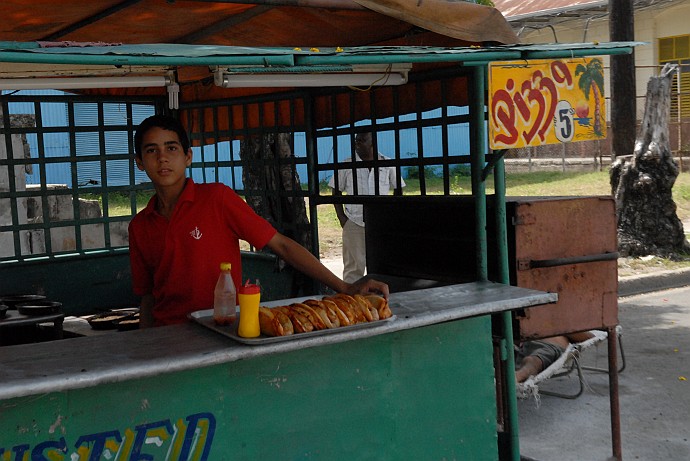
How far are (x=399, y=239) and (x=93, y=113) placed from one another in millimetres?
2583

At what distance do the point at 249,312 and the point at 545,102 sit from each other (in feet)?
5.49

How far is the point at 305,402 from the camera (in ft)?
10.3

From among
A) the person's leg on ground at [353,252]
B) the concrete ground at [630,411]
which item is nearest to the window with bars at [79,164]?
the person's leg on ground at [353,252]

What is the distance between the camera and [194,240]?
11.0 ft

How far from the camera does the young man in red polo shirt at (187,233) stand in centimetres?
337

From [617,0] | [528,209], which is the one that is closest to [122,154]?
[528,209]

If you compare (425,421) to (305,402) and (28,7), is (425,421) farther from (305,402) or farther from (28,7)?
(28,7)

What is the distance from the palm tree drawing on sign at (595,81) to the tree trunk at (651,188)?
635 cm

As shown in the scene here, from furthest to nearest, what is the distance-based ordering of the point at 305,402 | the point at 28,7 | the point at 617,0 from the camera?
the point at 617,0 < the point at 28,7 < the point at 305,402

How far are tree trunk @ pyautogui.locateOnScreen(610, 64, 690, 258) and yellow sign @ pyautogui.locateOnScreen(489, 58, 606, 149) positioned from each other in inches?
251

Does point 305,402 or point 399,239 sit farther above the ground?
point 399,239

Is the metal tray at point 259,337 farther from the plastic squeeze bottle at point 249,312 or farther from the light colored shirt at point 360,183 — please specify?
the light colored shirt at point 360,183

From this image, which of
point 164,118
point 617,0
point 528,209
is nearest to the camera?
point 164,118

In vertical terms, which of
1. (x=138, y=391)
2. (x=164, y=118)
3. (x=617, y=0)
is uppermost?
(x=617, y=0)
